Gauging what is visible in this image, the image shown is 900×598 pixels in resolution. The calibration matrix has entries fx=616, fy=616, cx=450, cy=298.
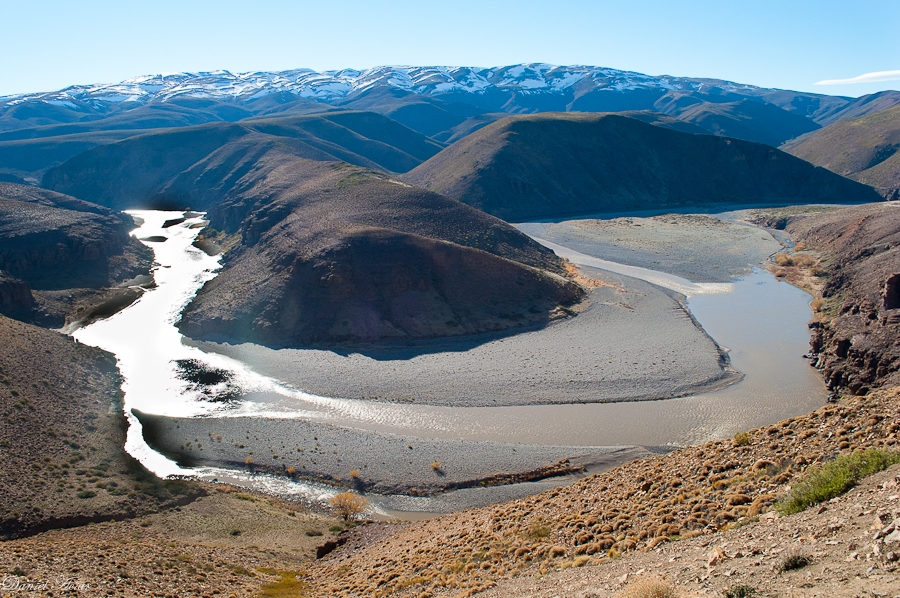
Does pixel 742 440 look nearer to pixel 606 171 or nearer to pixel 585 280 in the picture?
pixel 585 280

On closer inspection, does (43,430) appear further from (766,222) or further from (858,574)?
(766,222)

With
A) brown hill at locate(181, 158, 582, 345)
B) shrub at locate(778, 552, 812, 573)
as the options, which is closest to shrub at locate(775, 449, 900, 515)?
shrub at locate(778, 552, 812, 573)

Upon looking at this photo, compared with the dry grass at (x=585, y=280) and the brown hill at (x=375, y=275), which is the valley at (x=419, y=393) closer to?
the brown hill at (x=375, y=275)

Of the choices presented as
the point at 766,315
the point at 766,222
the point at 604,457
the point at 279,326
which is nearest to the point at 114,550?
the point at 604,457

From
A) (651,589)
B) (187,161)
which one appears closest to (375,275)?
(651,589)

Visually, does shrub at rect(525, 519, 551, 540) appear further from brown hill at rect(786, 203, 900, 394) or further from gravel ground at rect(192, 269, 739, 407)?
brown hill at rect(786, 203, 900, 394)
